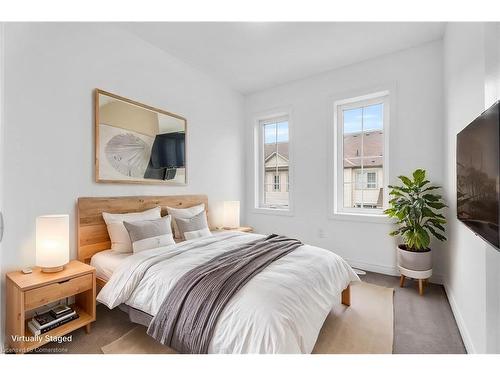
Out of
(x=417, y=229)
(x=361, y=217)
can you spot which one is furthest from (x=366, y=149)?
(x=417, y=229)

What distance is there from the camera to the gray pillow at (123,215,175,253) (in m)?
2.23

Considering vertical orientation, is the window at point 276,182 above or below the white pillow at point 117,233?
above

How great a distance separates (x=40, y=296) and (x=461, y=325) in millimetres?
3100

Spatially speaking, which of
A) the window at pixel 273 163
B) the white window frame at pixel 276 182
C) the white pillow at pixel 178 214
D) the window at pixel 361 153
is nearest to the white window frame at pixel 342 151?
the window at pixel 361 153

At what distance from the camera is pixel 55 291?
1.72 m

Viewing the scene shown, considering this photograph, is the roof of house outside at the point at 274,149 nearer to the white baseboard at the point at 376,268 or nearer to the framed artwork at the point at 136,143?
the framed artwork at the point at 136,143

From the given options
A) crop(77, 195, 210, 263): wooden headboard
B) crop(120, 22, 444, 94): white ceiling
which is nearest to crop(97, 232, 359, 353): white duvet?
crop(77, 195, 210, 263): wooden headboard

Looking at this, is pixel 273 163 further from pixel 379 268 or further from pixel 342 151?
pixel 379 268

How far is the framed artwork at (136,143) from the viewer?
242 cm

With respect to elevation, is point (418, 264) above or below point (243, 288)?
below

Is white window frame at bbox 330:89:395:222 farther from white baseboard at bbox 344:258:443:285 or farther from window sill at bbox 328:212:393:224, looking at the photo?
white baseboard at bbox 344:258:443:285

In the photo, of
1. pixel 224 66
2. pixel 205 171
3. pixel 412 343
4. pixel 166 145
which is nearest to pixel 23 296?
pixel 166 145

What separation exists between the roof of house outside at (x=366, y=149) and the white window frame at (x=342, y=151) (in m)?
0.07

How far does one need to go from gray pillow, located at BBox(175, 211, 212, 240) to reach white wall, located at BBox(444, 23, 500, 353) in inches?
92.8
